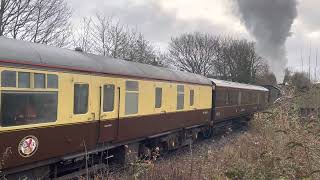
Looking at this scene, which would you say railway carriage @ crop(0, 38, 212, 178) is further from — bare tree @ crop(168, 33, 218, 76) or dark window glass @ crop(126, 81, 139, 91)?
bare tree @ crop(168, 33, 218, 76)

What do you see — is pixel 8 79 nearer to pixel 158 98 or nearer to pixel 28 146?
pixel 28 146

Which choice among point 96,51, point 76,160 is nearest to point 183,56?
point 96,51

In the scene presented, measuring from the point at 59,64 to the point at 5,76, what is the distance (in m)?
1.59

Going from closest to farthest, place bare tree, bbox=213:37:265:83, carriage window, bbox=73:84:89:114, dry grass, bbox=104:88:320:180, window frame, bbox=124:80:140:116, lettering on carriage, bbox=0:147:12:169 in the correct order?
dry grass, bbox=104:88:320:180, lettering on carriage, bbox=0:147:12:169, carriage window, bbox=73:84:89:114, window frame, bbox=124:80:140:116, bare tree, bbox=213:37:265:83

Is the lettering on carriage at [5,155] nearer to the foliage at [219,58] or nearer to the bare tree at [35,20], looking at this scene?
the bare tree at [35,20]

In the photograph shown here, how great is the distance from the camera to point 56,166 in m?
9.15

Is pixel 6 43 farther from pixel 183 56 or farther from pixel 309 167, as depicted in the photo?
pixel 183 56

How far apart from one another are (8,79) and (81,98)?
7.65 feet

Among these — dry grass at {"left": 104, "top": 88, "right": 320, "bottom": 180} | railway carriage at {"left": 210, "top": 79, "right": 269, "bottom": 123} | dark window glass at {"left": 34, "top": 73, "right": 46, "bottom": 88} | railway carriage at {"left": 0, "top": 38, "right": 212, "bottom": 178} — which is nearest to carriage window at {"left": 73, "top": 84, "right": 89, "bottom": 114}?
railway carriage at {"left": 0, "top": 38, "right": 212, "bottom": 178}

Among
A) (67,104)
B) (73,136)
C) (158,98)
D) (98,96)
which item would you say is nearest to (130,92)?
(98,96)

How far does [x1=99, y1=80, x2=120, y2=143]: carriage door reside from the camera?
1023cm

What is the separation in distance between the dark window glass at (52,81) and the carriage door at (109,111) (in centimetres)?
179

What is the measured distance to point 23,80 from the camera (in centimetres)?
762

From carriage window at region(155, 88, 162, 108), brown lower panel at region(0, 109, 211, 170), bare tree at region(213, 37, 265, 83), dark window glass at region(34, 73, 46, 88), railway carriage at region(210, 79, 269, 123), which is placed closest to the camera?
brown lower panel at region(0, 109, 211, 170)
